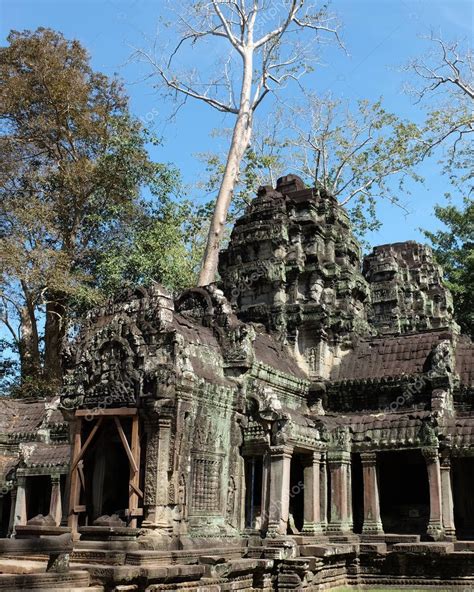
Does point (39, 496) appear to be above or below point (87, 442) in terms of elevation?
below

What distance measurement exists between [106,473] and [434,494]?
6.23 m

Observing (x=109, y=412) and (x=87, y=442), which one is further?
(x=87, y=442)

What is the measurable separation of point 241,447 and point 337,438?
248 cm

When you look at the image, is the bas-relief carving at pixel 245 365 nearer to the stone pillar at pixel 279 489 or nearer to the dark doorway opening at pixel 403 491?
the stone pillar at pixel 279 489

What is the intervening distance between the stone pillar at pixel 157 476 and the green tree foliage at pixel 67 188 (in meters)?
12.7

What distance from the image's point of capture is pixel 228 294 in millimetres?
18094

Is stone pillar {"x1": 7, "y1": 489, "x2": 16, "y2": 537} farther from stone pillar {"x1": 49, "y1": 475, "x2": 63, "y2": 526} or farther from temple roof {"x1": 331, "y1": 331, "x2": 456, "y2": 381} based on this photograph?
temple roof {"x1": 331, "y1": 331, "x2": 456, "y2": 381}

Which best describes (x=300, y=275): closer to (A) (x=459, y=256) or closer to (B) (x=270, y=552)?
(B) (x=270, y=552)

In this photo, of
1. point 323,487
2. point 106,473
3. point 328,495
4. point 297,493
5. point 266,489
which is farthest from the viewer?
point 297,493

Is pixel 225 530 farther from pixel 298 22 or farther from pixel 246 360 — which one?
pixel 298 22

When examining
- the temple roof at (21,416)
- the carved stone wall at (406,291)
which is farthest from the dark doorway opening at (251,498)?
the carved stone wall at (406,291)

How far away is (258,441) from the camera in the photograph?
41.9ft

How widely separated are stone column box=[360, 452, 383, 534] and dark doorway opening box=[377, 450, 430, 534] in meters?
1.27

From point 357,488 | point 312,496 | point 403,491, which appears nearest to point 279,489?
point 312,496
